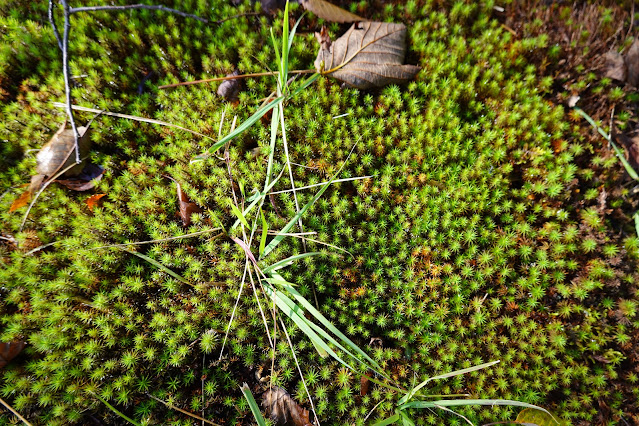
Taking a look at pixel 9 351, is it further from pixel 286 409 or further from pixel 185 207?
pixel 286 409

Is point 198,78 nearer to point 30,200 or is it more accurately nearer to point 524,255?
point 30,200

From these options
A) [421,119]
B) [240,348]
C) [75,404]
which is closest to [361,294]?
[240,348]

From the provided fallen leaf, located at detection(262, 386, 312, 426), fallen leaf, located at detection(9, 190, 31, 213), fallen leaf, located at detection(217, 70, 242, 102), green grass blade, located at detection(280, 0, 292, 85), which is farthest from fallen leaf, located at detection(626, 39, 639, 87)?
fallen leaf, located at detection(9, 190, 31, 213)

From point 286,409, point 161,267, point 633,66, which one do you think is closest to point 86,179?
point 161,267

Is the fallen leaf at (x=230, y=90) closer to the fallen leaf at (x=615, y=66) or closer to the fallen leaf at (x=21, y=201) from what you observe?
the fallen leaf at (x=21, y=201)

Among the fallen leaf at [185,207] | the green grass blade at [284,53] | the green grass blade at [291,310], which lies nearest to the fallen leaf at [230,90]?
the green grass blade at [284,53]

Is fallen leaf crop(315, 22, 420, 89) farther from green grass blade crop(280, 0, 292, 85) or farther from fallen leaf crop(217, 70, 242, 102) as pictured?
fallen leaf crop(217, 70, 242, 102)
